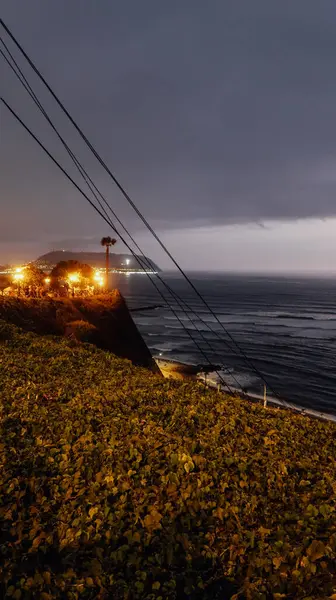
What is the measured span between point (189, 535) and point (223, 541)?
454 millimetres

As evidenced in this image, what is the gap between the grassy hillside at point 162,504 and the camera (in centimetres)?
406

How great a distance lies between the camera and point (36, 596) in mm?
3836

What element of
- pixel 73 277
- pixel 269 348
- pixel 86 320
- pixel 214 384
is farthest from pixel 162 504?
pixel 269 348

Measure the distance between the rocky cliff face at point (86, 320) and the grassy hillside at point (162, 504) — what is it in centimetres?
2526

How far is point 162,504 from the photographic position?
4.93 metres

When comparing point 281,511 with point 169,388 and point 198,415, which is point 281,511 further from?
point 169,388

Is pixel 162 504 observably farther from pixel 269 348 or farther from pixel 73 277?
pixel 269 348

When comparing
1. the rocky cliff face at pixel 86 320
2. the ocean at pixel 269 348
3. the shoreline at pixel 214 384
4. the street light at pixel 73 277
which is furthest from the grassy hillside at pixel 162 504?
the street light at pixel 73 277

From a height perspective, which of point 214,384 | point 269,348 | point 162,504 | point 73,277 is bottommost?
point 214,384

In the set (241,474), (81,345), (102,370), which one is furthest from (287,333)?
(241,474)

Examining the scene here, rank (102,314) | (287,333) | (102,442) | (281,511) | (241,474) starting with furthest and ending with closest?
(287,333), (102,314), (102,442), (241,474), (281,511)

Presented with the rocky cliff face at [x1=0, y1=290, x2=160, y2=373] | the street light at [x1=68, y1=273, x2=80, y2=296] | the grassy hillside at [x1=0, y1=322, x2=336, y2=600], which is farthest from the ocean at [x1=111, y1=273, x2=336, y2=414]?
the grassy hillside at [x1=0, y1=322, x2=336, y2=600]

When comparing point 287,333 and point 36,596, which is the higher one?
point 36,596

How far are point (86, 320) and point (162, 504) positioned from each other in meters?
34.4
